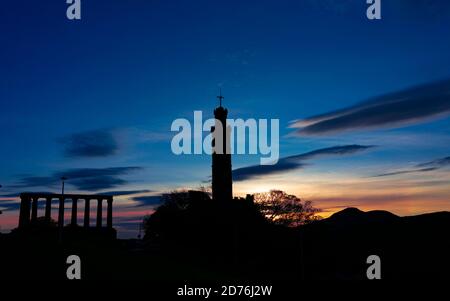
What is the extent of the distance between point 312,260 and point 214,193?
2350cm

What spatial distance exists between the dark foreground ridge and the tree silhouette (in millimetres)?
4473

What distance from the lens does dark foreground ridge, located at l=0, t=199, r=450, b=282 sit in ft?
119

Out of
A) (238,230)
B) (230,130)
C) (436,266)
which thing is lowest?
(436,266)

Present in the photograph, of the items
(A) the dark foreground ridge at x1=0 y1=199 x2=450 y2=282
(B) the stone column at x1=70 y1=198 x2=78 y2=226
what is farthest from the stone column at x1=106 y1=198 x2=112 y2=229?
(A) the dark foreground ridge at x1=0 y1=199 x2=450 y2=282

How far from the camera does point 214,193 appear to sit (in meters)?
76.8

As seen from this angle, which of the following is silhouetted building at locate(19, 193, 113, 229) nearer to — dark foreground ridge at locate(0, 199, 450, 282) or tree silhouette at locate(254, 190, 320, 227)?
dark foreground ridge at locate(0, 199, 450, 282)

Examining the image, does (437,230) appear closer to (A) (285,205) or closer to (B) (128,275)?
(A) (285,205)

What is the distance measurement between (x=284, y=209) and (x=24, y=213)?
4619 cm

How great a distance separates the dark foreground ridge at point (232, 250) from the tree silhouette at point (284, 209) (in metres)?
4.47

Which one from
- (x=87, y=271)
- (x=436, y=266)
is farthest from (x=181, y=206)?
(x=87, y=271)

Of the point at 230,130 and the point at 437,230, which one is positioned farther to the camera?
the point at 437,230

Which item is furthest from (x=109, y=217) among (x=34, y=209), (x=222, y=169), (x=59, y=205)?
(x=222, y=169)

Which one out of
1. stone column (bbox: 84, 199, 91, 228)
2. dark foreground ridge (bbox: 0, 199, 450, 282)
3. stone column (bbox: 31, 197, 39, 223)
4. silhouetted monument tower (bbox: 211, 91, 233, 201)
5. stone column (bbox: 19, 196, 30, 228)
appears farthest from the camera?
silhouetted monument tower (bbox: 211, 91, 233, 201)
